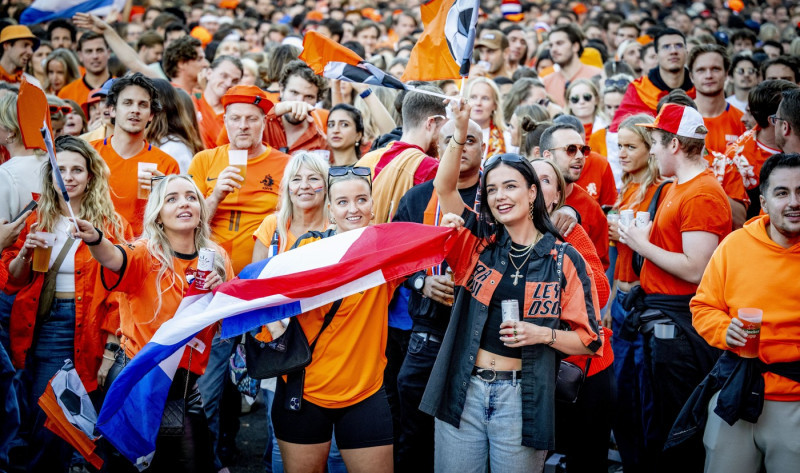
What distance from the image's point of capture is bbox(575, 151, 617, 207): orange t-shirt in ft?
19.8

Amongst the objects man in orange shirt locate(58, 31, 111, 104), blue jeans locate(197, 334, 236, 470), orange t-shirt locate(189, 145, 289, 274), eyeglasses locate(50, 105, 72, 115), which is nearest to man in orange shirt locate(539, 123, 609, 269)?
→ orange t-shirt locate(189, 145, 289, 274)

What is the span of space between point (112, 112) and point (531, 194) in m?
3.73

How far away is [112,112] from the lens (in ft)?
19.8

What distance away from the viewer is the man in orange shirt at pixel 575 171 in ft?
16.8

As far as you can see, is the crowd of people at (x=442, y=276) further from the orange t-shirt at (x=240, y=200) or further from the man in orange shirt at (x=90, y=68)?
the man in orange shirt at (x=90, y=68)

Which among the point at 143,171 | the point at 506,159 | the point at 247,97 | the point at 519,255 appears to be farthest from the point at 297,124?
the point at 519,255

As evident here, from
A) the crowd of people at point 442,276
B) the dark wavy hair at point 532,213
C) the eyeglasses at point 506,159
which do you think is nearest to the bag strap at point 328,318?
the crowd of people at point 442,276

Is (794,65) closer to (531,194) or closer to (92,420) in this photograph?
(531,194)

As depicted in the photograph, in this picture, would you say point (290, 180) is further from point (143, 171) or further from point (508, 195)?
point (508, 195)

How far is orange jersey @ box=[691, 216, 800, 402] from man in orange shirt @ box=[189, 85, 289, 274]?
3.18 metres

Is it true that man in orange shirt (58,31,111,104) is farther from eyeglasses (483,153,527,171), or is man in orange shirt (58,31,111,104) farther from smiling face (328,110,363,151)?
eyeglasses (483,153,527,171)

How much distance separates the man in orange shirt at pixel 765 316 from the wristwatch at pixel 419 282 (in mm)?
1553

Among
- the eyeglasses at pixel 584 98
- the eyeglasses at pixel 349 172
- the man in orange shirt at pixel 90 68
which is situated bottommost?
the eyeglasses at pixel 349 172

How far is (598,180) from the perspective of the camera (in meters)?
6.07
